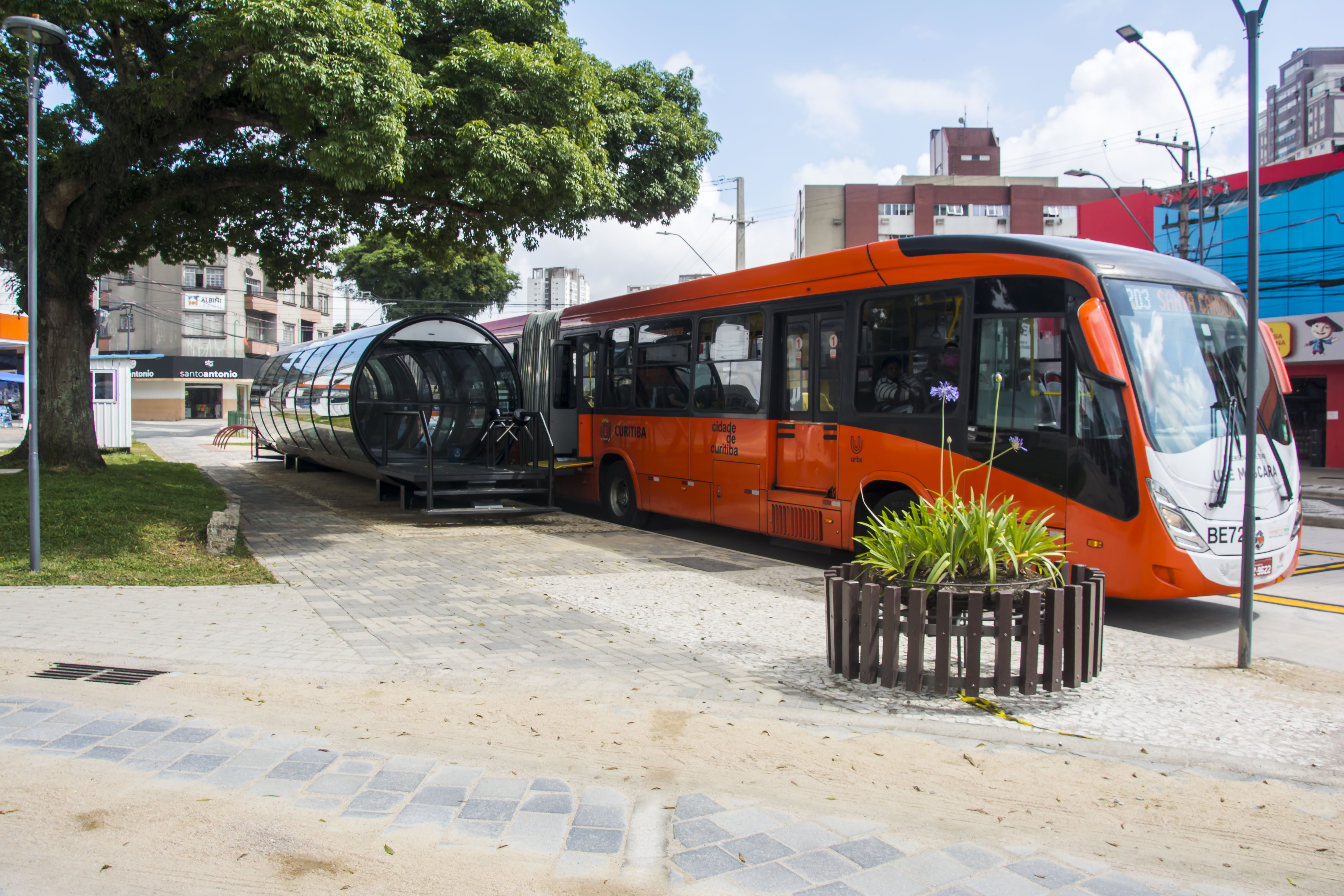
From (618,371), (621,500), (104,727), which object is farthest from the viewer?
(621,500)

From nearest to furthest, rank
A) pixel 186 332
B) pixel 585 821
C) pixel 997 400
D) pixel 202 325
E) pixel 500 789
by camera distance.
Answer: pixel 585 821 → pixel 500 789 → pixel 997 400 → pixel 186 332 → pixel 202 325

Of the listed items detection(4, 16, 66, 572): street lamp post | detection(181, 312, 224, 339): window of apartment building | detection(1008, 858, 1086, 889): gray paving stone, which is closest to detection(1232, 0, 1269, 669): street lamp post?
detection(1008, 858, 1086, 889): gray paving stone

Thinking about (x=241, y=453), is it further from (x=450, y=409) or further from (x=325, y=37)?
(x=325, y=37)

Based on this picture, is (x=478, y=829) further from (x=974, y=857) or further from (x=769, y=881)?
(x=974, y=857)

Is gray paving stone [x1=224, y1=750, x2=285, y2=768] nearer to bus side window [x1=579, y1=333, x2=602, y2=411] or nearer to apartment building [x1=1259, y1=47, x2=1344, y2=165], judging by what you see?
bus side window [x1=579, y1=333, x2=602, y2=411]

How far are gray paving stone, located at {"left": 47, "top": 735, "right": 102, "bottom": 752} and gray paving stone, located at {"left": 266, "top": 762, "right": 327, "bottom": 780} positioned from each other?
3.16 feet

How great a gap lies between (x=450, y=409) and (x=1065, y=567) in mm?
12620

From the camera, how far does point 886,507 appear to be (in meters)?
8.91

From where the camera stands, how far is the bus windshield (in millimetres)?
7141

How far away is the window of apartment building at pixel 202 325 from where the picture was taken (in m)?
60.4

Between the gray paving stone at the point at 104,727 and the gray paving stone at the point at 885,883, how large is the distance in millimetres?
3522

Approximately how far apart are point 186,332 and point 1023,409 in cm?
6305

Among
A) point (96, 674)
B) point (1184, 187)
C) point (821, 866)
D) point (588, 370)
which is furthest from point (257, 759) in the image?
point (1184, 187)

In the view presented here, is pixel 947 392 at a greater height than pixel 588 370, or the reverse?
pixel 588 370
